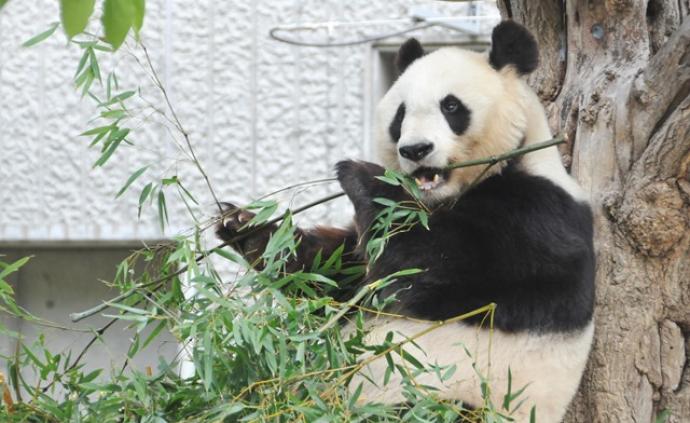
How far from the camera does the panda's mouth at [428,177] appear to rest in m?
3.09

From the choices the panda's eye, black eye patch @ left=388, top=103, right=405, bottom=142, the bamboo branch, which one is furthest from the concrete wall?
the bamboo branch

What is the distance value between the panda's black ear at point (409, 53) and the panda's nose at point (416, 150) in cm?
60

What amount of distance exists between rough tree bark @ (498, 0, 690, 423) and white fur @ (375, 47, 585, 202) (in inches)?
6.0

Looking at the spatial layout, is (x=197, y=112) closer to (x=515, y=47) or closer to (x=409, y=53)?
(x=409, y=53)

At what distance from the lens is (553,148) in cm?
321

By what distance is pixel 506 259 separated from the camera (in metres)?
2.96

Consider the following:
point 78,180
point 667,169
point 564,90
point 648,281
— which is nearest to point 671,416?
point 648,281

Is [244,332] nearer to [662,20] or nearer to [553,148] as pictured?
[553,148]

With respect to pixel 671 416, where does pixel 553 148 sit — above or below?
above

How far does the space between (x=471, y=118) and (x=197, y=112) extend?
3.63m

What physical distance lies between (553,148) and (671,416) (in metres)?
0.90

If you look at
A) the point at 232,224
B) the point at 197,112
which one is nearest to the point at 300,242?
the point at 232,224

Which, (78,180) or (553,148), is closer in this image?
(553,148)

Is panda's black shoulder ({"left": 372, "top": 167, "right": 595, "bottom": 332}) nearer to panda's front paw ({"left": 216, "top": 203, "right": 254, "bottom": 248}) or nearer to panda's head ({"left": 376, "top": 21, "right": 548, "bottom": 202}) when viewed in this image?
panda's head ({"left": 376, "top": 21, "right": 548, "bottom": 202})
